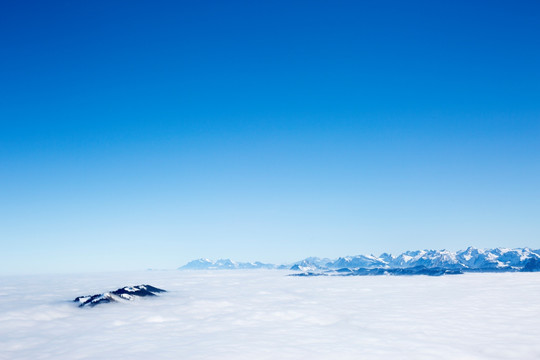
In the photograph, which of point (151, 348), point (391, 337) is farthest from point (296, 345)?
point (151, 348)

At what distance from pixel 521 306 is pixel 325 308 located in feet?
221

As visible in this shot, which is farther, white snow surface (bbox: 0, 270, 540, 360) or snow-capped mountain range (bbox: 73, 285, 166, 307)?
snow-capped mountain range (bbox: 73, 285, 166, 307)

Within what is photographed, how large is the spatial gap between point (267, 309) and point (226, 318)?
22761 millimetres

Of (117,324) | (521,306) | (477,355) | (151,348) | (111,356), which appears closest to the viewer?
(477,355)

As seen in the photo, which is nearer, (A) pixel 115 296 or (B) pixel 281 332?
(B) pixel 281 332

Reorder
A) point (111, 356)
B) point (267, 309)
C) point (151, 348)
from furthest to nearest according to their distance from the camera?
point (267, 309), point (151, 348), point (111, 356)

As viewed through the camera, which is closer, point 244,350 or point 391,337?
point 244,350

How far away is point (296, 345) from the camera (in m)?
70.4

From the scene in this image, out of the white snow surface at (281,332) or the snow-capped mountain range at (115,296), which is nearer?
the white snow surface at (281,332)

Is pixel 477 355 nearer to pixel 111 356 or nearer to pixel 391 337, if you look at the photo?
pixel 391 337

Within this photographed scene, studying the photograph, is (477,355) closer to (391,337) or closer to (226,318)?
(391,337)

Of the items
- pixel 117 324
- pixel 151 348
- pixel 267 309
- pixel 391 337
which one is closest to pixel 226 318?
Result: pixel 267 309

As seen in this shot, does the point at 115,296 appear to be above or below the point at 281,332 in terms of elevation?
above

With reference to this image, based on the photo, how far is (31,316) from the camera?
128 metres
